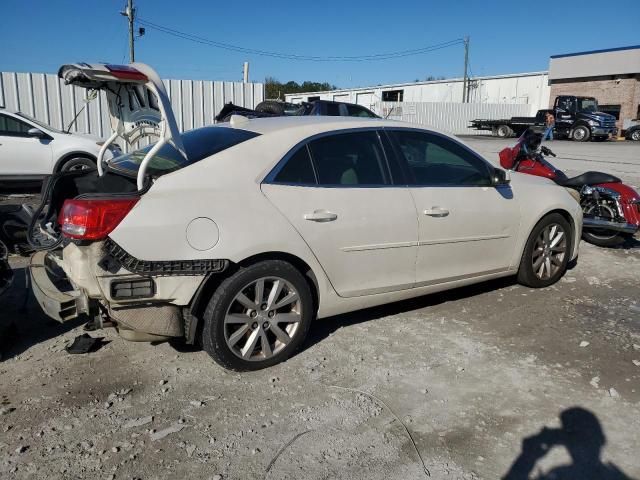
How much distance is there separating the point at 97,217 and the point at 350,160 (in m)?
1.78

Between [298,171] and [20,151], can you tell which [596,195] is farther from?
[20,151]

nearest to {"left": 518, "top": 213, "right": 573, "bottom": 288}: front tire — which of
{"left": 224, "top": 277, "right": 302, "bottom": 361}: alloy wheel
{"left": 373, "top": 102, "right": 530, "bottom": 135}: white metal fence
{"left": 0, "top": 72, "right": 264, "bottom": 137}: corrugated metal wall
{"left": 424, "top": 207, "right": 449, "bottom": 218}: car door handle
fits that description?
{"left": 424, "top": 207, "right": 449, "bottom": 218}: car door handle

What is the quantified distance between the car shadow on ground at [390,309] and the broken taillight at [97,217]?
5.39 ft

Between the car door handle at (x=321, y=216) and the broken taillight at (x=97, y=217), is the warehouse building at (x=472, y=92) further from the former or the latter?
the broken taillight at (x=97, y=217)

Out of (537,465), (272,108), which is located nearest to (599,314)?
(537,465)

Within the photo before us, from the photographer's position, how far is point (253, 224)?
11.0 feet

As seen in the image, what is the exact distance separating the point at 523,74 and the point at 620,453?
47105 mm

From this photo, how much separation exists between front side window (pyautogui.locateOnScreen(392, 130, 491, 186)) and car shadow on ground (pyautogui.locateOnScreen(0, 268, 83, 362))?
9.75 ft

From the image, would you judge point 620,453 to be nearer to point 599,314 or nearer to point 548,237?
point 599,314

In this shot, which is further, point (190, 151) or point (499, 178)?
point (499, 178)

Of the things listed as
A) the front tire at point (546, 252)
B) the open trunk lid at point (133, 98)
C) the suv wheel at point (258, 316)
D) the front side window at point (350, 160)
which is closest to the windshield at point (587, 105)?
the front tire at point (546, 252)

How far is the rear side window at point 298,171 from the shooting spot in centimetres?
360

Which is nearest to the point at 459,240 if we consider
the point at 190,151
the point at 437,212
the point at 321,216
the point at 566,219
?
the point at 437,212

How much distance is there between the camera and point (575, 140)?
3133cm
